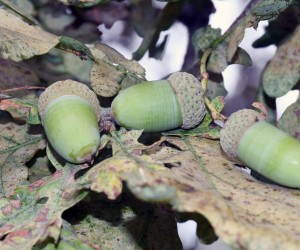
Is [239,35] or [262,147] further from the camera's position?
[239,35]

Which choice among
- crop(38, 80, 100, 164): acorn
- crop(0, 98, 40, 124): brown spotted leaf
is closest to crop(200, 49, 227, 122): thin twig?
crop(38, 80, 100, 164): acorn

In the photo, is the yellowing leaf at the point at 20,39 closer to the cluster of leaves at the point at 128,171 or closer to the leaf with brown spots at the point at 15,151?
the cluster of leaves at the point at 128,171

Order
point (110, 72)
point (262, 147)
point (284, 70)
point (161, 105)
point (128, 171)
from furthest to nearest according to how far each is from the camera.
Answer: point (284, 70) < point (110, 72) < point (161, 105) < point (262, 147) < point (128, 171)

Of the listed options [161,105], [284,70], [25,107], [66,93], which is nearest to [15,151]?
[25,107]

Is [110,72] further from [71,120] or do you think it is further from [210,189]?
[210,189]

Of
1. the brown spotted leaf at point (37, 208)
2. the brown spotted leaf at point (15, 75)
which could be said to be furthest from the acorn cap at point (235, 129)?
the brown spotted leaf at point (15, 75)

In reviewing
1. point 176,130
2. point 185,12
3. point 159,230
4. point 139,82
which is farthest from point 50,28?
point 159,230

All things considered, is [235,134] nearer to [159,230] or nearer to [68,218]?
[159,230]
